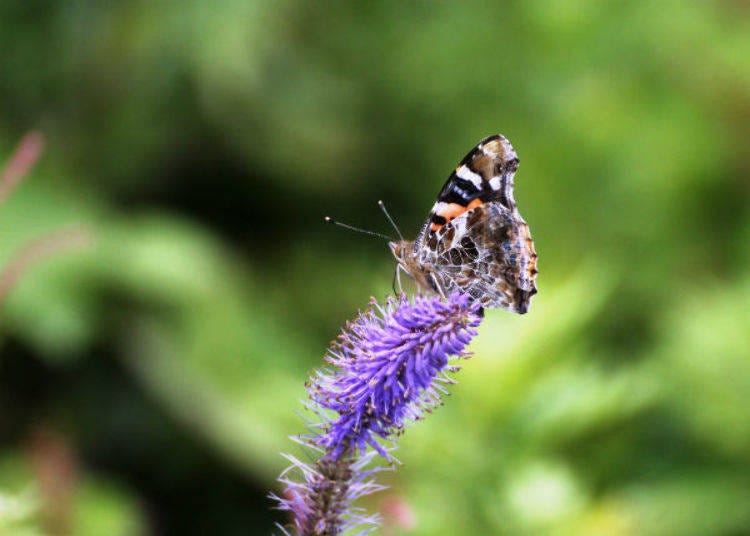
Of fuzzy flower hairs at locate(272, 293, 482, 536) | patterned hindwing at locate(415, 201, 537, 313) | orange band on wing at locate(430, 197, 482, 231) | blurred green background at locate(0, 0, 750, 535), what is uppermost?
blurred green background at locate(0, 0, 750, 535)

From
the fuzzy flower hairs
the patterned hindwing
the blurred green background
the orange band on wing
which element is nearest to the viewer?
the fuzzy flower hairs

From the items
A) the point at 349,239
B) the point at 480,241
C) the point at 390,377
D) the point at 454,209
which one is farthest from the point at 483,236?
the point at 349,239

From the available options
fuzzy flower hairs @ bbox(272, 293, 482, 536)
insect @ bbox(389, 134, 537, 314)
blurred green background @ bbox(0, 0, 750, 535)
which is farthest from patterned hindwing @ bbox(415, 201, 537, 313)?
blurred green background @ bbox(0, 0, 750, 535)

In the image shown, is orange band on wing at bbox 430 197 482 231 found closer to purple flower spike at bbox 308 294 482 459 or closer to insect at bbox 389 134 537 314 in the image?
insect at bbox 389 134 537 314

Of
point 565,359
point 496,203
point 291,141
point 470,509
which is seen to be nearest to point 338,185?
point 291,141

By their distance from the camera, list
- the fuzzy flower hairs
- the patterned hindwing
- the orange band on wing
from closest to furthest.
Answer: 1. the fuzzy flower hairs
2. the patterned hindwing
3. the orange band on wing

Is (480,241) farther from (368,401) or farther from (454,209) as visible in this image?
(368,401)

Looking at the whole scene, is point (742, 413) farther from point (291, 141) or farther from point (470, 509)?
point (291, 141)
